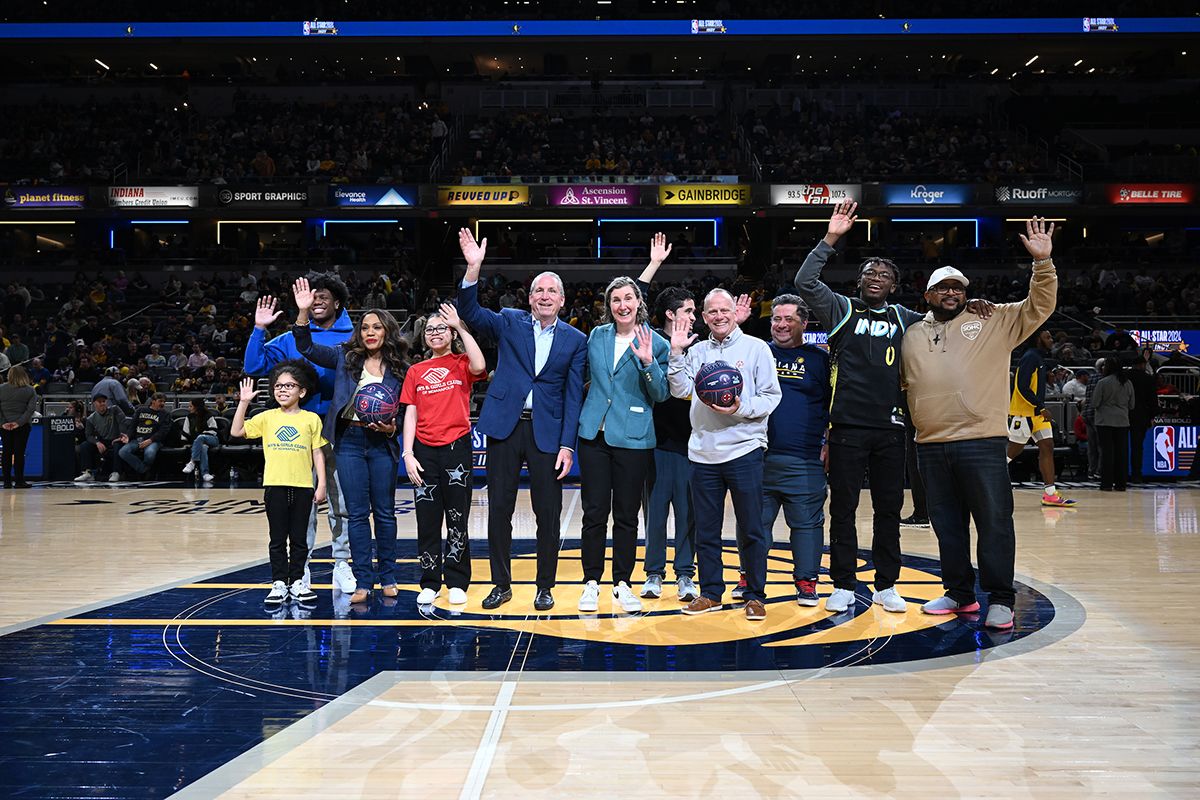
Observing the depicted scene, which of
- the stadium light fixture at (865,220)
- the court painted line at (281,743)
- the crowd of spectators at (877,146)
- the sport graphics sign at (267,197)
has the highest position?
the crowd of spectators at (877,146)

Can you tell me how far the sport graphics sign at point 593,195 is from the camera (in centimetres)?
2892

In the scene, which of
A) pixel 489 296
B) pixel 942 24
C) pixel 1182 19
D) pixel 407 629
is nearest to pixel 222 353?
pixel 489 296

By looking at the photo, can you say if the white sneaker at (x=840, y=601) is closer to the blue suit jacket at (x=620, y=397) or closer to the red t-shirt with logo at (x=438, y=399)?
the blue suit jacket at (x=620, y=397)

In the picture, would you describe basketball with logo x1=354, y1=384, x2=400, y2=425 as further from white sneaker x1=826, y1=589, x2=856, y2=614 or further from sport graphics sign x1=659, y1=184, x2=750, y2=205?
sport graphics sign x1=659, y1=184, x2=750, y2=205

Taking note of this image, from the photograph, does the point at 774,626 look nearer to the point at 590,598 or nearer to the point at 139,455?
the point at 590,598

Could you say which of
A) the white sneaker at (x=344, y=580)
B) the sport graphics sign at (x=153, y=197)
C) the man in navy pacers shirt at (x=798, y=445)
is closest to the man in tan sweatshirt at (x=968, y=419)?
the man in navy pacers shirt at (x=798, y=445)

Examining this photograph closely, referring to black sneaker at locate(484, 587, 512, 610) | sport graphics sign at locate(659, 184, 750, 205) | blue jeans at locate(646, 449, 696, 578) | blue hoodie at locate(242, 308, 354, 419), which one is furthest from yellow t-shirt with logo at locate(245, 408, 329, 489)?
sport graphics sign at locate(659, 184, 750, 205)

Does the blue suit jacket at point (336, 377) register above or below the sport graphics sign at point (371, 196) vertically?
below

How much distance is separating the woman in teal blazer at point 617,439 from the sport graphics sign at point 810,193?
2448cm

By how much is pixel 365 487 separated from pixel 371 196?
25113 millimetres

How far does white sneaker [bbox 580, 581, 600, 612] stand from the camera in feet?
17.9

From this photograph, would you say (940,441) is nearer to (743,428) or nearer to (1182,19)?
(743,428)

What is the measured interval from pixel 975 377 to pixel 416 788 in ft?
12.2

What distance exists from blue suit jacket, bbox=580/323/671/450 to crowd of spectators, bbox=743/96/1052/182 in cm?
2503
